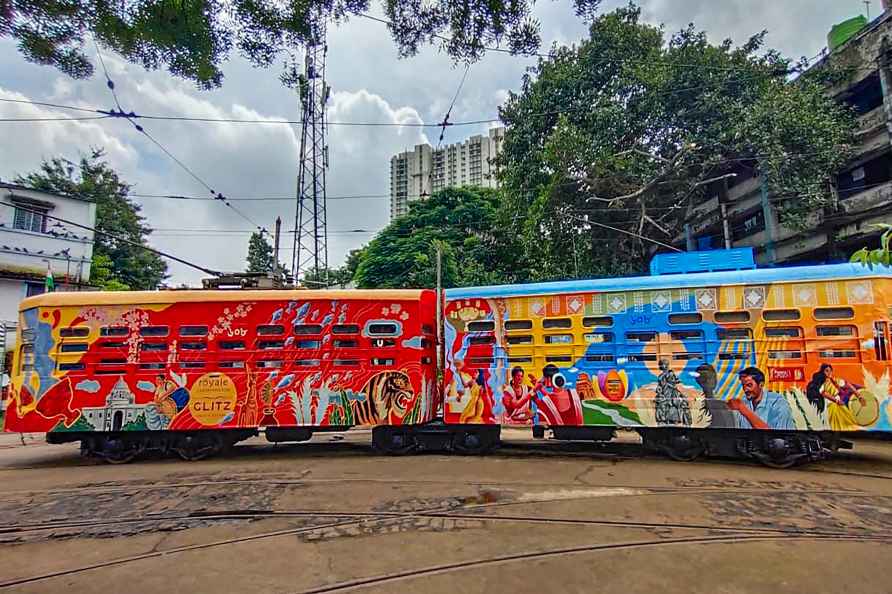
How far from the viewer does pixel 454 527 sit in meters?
4.94

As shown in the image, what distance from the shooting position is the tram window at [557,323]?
27.3 ft

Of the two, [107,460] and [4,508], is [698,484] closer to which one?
[4,508]

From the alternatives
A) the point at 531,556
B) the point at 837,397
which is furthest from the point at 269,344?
the point at 837,397

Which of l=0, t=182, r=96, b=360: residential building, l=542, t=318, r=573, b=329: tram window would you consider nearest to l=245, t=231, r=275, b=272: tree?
l=0, t=182, r=96, b=360: residential building

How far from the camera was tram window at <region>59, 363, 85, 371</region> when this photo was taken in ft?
28.3

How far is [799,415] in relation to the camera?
734 centimetres

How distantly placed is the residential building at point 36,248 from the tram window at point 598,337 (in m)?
20.9

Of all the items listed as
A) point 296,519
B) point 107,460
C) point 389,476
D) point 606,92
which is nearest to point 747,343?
point 389,476

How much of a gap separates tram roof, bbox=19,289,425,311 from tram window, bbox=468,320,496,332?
3.76 feet

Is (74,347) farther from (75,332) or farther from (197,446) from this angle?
(197,446)

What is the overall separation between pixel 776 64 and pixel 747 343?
52.5 feet

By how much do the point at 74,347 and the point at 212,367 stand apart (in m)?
2.55

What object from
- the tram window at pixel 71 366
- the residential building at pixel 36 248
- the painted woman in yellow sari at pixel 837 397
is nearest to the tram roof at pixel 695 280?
the painted woman in yellow sari at pixel 837 397

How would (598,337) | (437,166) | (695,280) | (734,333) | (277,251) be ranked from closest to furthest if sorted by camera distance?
(734,333)
(695,280)
(598,337)
(277,251)
(437,166)
